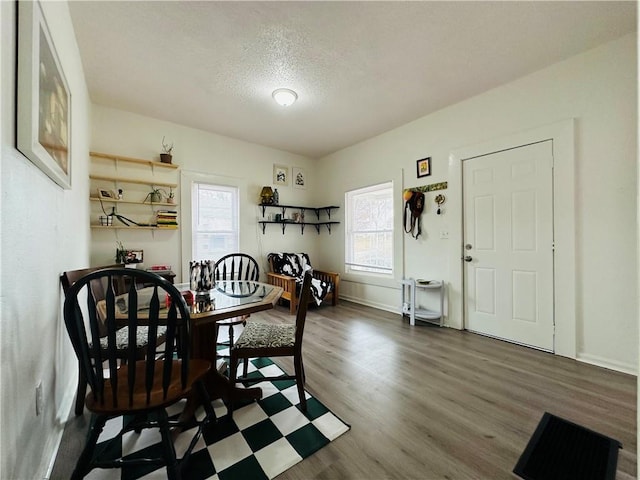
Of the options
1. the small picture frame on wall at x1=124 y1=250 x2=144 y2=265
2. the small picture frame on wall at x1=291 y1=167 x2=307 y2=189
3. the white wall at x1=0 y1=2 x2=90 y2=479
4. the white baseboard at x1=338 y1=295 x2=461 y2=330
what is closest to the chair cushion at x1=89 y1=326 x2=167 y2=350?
the white wall at x1=0 y1=2 x2=90 y2=479

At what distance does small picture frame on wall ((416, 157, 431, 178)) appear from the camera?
3.45 meters

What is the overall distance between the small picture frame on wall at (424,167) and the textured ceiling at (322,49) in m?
0.62

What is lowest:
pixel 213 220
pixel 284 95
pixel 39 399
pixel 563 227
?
pixel 39 399

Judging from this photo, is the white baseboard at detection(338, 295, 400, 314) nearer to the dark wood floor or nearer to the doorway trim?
the dark wood floor

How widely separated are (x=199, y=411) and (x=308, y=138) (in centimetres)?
377

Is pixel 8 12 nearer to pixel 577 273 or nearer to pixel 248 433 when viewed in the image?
pixel 248 433

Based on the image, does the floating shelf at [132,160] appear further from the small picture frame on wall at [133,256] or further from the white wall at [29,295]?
the white wall at [29,295]

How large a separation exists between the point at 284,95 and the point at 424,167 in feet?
6.46

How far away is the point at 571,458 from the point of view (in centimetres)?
134

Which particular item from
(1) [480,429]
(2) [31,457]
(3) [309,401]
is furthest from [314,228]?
(2) [31,457]

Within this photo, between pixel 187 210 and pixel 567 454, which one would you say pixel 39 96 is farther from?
pixel 567 454

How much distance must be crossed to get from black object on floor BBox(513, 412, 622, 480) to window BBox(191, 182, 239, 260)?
3.90 meters

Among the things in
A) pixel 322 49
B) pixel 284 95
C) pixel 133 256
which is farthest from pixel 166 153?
pixel 322 49

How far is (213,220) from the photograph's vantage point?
4.11m
